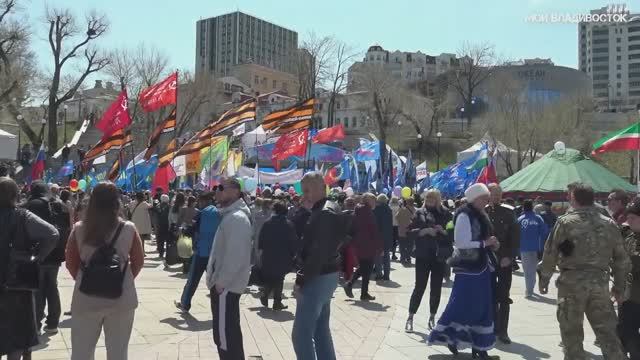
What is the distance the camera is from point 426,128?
76.7 metres

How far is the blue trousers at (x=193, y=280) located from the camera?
880 centimetres

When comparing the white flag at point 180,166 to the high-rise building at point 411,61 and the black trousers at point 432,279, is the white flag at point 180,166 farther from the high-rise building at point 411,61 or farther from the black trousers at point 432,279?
the high-rise building at point 411,61

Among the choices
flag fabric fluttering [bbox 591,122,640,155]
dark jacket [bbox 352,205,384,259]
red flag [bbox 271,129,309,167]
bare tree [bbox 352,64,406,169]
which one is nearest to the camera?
dark jacket [bbox 352,205,384,259]

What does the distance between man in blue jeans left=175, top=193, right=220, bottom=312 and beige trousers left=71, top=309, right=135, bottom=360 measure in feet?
13.7

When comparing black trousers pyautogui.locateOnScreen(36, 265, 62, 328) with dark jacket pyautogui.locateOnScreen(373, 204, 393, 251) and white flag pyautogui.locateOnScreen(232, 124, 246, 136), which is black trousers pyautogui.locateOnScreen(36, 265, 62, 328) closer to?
dark jacket pyautogui.locateOnScreen(373, 204, 393, 251)

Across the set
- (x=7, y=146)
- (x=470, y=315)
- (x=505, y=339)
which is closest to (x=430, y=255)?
(x=505, y=339)

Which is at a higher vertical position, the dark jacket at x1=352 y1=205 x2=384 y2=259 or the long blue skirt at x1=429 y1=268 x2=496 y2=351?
the dark jacket at x1=352 y1=205 x2=384 y2=259

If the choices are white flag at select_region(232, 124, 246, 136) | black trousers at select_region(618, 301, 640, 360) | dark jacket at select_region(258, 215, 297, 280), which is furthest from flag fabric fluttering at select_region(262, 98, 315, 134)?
black trousers at select_region(618, 301, 640, 360)

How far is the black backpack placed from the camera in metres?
4.35

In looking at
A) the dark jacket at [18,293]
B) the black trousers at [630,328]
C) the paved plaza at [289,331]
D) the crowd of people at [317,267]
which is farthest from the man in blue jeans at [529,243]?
the dark jacket at [18,293]

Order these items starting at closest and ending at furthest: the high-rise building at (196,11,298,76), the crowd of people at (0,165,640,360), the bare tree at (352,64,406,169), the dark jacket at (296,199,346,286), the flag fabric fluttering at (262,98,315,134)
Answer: the crowd of people at (0,165,640,360) → the dark jacket at (296,199,346,286) → the flag fabric fluttering at (262,98,315,134) → the bare tree at (352,64,406,169) → the high-rise building at (196,11,298,76)

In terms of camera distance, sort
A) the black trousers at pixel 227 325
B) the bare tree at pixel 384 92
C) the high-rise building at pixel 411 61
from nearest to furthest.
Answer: the black trousers at pixel 227 325 → the bare tree at pixel 384 92 → the high-rise building at pixel 411 61

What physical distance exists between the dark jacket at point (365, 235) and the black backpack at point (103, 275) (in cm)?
667

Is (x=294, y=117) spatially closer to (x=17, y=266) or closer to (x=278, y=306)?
(x=278, y=306)
